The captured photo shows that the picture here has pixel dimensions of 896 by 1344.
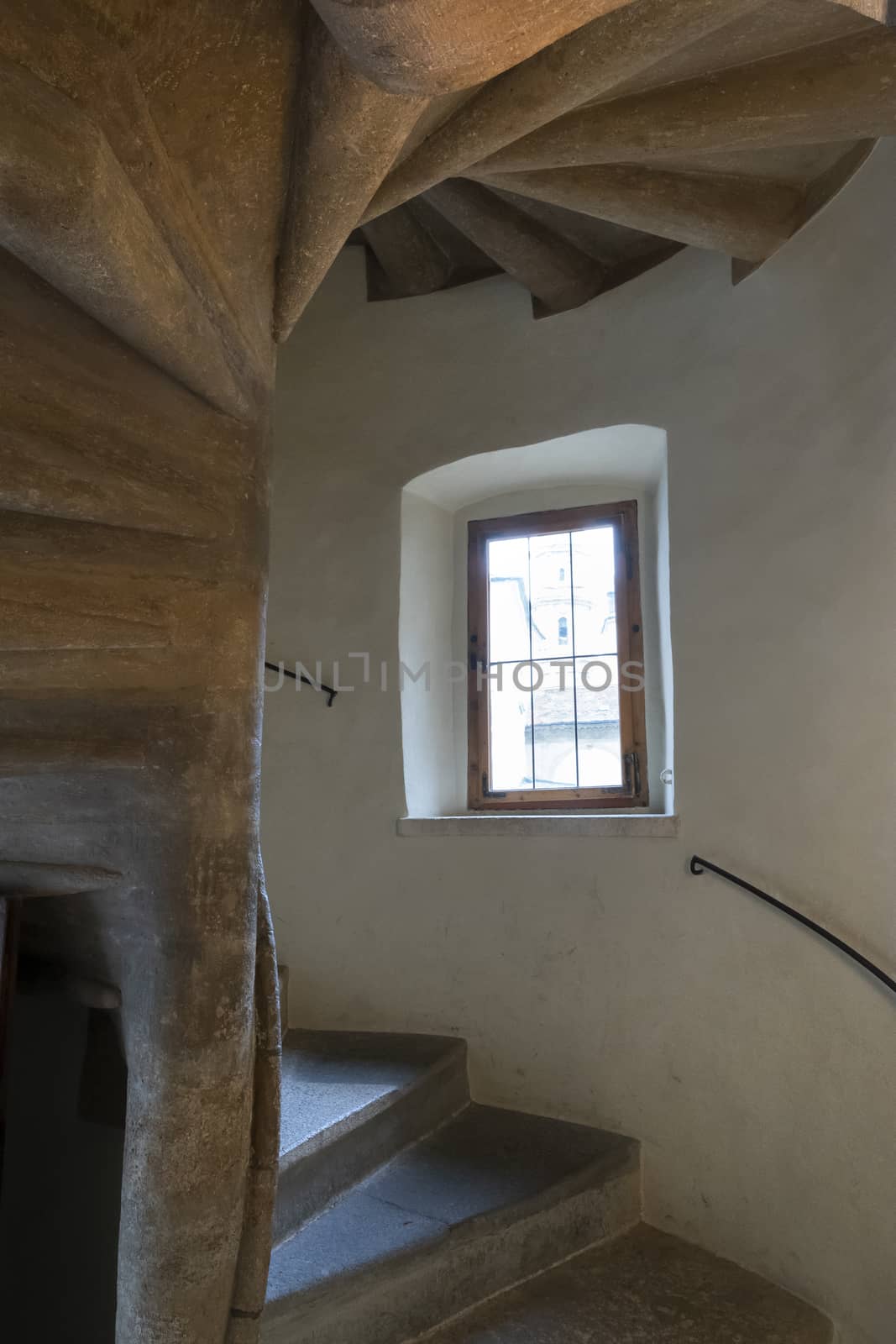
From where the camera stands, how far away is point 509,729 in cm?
337

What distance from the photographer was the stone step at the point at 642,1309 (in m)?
1.98

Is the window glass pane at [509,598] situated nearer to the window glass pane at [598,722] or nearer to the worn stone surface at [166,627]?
the window glass pane at [598,722]

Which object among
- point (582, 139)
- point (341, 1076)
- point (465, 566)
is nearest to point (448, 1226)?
point (341, 1076)

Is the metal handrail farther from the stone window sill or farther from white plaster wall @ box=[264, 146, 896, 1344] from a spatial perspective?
the stone window sill

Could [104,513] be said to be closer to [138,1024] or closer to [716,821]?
[138,1024]

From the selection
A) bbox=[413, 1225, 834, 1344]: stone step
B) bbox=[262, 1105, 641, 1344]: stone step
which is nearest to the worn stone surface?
bbox=[262, 1105, 641, 1344]: stone step

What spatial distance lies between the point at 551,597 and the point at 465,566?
13.2 inches

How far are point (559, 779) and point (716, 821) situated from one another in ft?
2.62

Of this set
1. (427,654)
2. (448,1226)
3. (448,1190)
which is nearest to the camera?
(448,1226)

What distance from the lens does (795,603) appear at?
2.38m

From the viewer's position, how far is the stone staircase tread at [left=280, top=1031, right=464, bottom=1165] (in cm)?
211

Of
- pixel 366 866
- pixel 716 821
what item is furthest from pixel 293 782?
pixel 716 821

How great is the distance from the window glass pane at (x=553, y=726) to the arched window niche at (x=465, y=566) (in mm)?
253

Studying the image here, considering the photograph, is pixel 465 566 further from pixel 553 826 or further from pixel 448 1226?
pixel 448 1226
